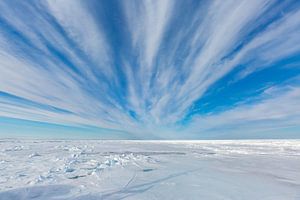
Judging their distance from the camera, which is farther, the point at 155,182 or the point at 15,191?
the point at 155,182

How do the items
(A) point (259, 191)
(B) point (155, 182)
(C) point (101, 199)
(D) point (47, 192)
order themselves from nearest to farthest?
1. (C) point (101, 199)
2. (D) point (47, 192)
3. (A) point (259, 191)
4. (B) point (155, 182)

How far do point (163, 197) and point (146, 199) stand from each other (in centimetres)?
42

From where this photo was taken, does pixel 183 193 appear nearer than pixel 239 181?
Yes

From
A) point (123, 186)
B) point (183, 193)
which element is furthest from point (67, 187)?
point (183, 193)

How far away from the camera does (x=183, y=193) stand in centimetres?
450

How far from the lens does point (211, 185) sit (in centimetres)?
530

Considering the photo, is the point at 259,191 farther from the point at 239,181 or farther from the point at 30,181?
the point at 30,181

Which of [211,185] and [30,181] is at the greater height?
[211,185]

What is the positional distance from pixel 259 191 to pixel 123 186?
3.70 m

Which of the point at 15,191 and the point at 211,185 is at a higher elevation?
the point at 211,185

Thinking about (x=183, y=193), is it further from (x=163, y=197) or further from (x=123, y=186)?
(x=123, y=186)

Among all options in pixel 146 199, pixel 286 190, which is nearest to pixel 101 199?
pixel 146 199

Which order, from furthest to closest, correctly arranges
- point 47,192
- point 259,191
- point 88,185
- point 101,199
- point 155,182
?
point 155,182, point 88,185, point 259,191, point 47,192, point 101,199

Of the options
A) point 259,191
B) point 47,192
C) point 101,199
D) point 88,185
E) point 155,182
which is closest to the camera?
point 101,199
